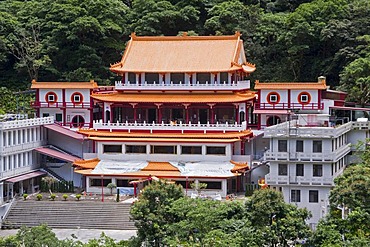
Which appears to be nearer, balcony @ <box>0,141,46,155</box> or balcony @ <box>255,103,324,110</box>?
balcony @ <box>0,141,46,155</box>

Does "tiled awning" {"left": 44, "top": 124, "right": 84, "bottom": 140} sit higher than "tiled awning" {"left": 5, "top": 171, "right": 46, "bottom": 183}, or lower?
higher

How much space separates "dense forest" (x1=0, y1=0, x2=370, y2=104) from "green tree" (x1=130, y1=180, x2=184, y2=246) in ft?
89.1

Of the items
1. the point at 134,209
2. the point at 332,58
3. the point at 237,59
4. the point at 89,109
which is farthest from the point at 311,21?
the point at 134,209

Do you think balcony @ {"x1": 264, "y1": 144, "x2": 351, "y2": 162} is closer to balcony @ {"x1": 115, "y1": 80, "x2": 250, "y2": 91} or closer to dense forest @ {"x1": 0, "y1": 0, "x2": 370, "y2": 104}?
balcony @ {"x1": 115, "y1": 80, "x2": 250, "y2": 91}

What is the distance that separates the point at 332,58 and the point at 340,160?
1868cm

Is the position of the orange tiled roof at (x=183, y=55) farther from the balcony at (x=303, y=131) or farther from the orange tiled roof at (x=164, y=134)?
the balcony at (x=303, y=131)

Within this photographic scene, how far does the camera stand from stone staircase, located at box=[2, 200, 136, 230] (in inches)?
1716

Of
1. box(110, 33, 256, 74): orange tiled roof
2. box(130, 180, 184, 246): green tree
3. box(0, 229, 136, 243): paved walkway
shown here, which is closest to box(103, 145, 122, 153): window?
box(110, 33, 256, 74): orange tiled roof

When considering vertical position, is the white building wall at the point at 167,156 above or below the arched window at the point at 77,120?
below

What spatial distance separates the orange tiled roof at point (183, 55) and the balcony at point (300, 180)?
34.0 ft

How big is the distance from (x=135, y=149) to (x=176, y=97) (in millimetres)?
4491

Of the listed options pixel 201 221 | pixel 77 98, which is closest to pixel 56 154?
pixel 77 98

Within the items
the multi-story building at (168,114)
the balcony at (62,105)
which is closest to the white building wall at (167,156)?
the multi-story building at (168,114)

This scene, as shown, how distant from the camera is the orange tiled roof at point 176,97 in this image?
166 ft
